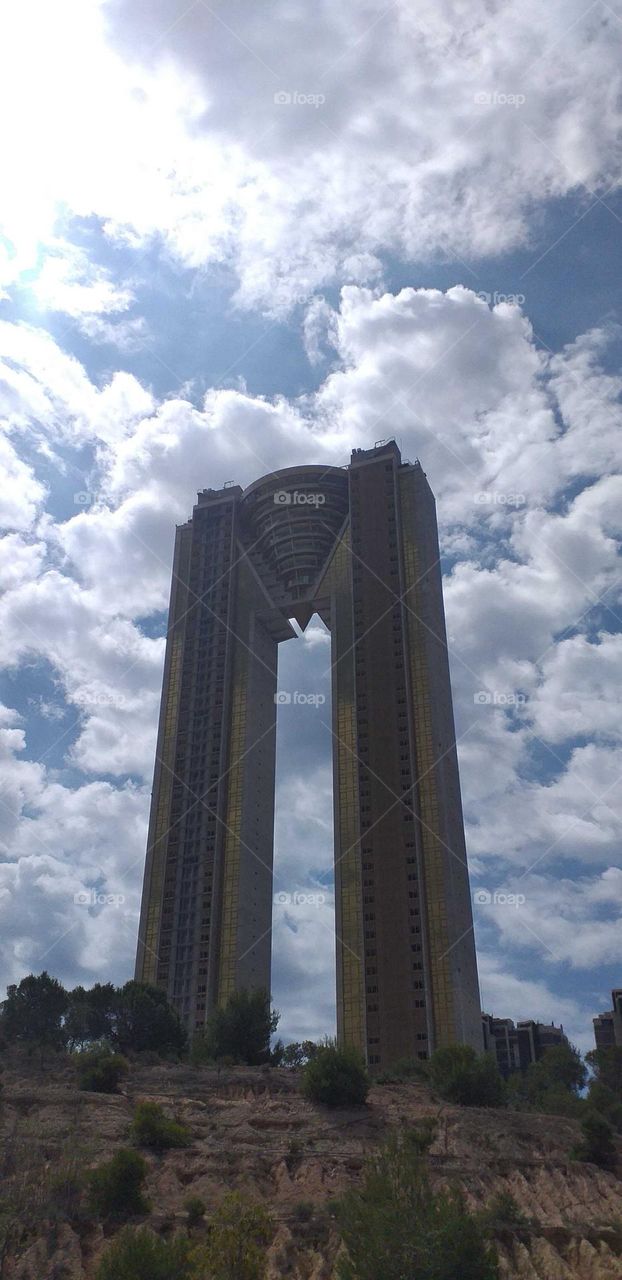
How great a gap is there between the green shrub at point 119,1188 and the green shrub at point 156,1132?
18.6ft

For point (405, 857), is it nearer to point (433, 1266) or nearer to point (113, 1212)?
point (113, 1212)

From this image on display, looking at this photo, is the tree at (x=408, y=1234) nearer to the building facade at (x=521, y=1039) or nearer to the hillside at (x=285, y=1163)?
the hillside at (x=285, y=1163)

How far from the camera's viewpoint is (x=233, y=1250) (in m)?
36.2

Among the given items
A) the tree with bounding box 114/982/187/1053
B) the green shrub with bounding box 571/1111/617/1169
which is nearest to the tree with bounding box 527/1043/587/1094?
the tree with bounding box 114/982/187/1053

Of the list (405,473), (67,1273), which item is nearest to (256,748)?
(405,473)

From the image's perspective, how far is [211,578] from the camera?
15362 centimetres

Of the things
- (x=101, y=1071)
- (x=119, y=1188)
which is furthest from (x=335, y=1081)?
(x=119, y=1188)

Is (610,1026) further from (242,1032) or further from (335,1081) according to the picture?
(335,1081)

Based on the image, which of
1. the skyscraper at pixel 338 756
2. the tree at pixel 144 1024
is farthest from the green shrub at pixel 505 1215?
the skyscraper at pixel 338 756

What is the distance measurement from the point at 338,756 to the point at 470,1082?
68.1 metres

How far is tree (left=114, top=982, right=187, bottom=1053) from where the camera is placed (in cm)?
9131

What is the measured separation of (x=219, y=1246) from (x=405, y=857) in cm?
8702

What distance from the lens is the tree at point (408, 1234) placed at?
103ft

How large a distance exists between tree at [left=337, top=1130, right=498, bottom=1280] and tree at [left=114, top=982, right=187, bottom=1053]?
2372 inches
